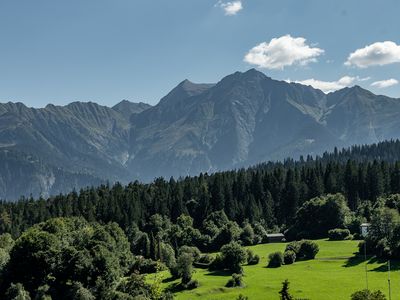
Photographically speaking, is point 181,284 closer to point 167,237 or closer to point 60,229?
point 60,229

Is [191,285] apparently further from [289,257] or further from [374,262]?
[374,262]

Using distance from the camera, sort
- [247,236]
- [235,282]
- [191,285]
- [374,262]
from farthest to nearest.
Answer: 1. [247,236]
2. [374,262]
3. [191,285]
4. [235,282]

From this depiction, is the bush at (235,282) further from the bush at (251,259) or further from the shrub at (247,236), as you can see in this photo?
the shrub at (247,236)

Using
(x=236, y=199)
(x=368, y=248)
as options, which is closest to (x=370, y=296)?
(x=368, y=248)

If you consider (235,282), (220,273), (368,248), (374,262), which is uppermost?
(368,248)

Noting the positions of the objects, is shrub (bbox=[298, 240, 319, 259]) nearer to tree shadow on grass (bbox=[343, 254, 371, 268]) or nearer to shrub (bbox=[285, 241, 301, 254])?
shrub (bbox=[285, 241, 301, 254])

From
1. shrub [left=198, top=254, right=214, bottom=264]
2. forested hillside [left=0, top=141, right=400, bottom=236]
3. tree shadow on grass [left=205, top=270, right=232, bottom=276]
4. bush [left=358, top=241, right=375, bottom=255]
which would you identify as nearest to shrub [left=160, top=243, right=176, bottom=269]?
shrub [left=198, top=254, right=214, bottom=264]

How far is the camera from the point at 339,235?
458 ft

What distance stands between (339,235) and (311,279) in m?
49.6

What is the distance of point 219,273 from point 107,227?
3184 cm

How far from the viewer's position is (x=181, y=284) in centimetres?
9881

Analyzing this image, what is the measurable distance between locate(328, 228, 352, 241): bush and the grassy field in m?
18.8

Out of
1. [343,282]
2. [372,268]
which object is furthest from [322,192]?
[343,282]

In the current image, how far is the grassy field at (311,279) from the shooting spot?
83.2 metres
